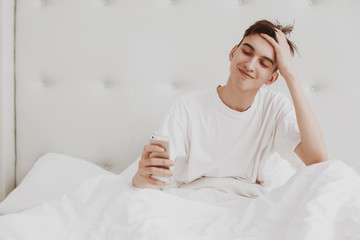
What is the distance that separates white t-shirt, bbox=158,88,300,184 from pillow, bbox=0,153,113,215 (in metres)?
0.38

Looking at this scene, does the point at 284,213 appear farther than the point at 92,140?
No

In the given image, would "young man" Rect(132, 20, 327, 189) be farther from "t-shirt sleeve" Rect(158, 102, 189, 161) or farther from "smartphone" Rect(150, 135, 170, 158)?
"smartphone" Rect(150, 135, 170, 158)

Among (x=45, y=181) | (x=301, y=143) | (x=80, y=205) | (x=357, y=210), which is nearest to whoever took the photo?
(x=357, y=210)

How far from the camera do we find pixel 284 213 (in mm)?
810

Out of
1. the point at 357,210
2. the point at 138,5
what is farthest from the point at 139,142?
the point at 357,210

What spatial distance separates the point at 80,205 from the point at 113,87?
0.64 m

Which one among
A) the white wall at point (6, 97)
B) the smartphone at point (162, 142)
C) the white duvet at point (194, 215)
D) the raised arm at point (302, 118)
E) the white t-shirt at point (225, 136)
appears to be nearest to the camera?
the white duvet at point (194, 215)

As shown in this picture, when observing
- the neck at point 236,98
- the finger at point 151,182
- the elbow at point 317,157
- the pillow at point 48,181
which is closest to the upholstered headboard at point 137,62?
the pillow at point 48,181

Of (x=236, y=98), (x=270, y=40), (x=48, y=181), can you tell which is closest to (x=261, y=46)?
(x=270, y=40)

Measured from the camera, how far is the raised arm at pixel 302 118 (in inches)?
41.9

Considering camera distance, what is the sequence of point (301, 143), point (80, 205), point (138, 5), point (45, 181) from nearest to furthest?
1. point (80, 205)
2. point (301, 143)
3. point (45, 181)
4. point (138, 5)

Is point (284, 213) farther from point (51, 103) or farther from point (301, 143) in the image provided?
point (51, 103)

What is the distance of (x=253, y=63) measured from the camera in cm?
110

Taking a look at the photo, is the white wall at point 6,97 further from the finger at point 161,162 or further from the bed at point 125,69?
the finger at point 161,162
